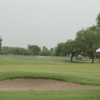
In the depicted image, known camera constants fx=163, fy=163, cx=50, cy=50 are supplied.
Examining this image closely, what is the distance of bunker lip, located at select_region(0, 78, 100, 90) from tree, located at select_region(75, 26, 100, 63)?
48909 millimetres

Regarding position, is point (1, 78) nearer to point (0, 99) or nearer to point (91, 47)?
point (0, 99)

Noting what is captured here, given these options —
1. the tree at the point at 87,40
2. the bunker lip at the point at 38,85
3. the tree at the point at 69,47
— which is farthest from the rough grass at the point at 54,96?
the tree at the point at 69,47

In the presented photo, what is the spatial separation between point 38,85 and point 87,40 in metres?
51.2

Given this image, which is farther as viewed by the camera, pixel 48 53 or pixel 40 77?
pixel 48 53

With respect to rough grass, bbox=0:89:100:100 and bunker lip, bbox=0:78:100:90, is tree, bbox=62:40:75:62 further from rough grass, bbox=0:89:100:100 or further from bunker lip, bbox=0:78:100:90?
rough grass, bbox=0:89:100:100

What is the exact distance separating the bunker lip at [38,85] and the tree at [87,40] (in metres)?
48.9

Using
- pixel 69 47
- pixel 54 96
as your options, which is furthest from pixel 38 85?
pixel 69 47

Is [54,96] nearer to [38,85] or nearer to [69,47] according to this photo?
[38,85]

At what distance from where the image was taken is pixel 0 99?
24.6 feet

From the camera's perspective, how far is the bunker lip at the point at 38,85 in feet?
34.9

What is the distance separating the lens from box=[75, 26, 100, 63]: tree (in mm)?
58500

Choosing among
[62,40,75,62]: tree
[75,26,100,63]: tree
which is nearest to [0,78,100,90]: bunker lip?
[75,26,100,63]: tree

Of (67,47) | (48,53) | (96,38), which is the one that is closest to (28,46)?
(48,53)

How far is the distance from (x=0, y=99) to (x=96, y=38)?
54253 millimetres
